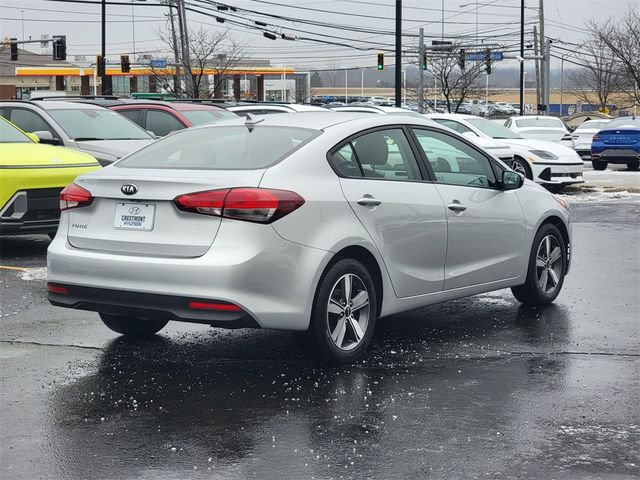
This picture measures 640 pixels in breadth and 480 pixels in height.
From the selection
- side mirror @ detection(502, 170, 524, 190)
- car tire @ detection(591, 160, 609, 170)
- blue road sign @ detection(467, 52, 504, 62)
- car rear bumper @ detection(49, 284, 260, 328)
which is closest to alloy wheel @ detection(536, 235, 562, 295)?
side mirror @ detection(502, 170, 524, 190)

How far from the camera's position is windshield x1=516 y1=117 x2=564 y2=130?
98.7 feet

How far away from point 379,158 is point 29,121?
30.1 ft

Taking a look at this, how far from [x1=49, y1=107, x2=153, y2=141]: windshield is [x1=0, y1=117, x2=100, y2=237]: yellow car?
288 cm

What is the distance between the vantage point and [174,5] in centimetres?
5391

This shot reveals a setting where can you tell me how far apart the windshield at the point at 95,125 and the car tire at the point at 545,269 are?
7.84 meters

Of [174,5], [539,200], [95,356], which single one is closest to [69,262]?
[95,356]

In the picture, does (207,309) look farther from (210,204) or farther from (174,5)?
(174,5)

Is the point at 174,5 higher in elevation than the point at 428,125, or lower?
higher

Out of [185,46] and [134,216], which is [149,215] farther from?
[185,46]

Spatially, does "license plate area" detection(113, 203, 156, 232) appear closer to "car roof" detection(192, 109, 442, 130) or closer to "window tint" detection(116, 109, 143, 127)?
"car roof" detection(192, 109, 442, 130)

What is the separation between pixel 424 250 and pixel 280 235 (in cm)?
145

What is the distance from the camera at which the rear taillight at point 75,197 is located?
6652 millimetres

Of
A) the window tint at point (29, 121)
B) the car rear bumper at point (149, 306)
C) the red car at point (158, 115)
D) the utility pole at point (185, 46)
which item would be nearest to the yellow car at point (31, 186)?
the window tint at point (29, 121)

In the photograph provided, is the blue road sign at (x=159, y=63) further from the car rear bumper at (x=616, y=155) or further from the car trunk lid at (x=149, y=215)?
the car trunk lid at (x=149, y=215)
